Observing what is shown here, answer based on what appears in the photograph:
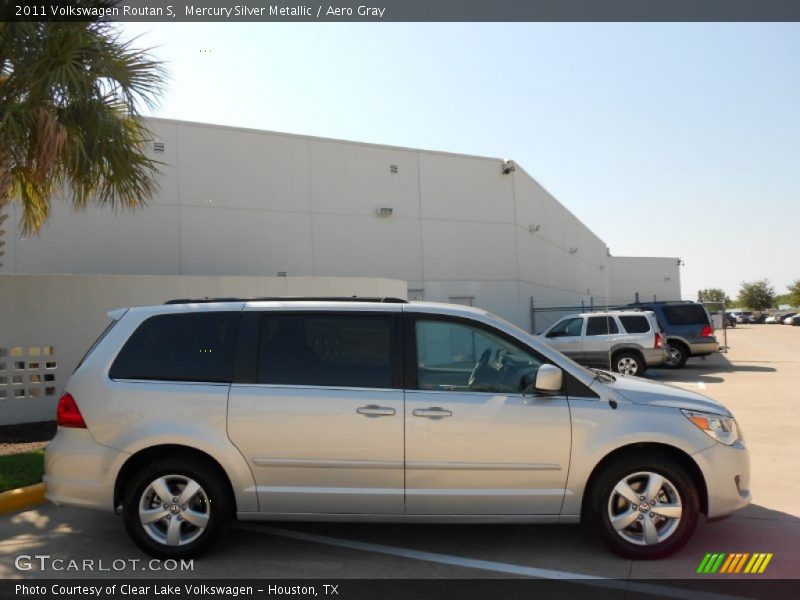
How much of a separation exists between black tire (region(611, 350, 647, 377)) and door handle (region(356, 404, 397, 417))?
1249cm

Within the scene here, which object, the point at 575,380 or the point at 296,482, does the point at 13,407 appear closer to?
the point at 296,482

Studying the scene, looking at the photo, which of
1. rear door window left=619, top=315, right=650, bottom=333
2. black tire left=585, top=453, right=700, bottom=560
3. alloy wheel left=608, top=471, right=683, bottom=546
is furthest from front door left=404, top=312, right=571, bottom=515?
rear door window left=619, top=315, right=650, bottom=333

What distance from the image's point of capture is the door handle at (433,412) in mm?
4438

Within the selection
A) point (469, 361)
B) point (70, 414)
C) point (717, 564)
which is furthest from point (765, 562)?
point (70, 414)

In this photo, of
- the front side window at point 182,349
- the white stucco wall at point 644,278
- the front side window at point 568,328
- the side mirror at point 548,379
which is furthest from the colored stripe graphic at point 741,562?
the white stucco wall at point 644,278

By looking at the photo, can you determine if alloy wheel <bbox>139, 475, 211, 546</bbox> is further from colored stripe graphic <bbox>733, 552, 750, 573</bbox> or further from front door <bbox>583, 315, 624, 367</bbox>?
front door <bbox>583, 315, 624, 367</bbox>

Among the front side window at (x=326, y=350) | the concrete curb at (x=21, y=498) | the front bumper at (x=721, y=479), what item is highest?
the front side window at (x=326, y=350)

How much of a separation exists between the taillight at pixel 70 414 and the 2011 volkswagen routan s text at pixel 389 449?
12mm

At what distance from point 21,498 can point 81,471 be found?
6.49 ft

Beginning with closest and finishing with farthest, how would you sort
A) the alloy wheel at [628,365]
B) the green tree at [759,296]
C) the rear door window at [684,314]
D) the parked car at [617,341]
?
1. the parked car at [617,341]
2. the alloy wheel at [628,365]
3. the rear door window at [684,314]
4. the green tree at [759,296]

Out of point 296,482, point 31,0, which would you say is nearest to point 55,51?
point 31,0

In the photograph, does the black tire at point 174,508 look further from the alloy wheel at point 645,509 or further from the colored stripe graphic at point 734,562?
the colored stripe graphic at point 734,562

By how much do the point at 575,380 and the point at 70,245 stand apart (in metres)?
14.3

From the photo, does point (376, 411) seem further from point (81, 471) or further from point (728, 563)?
point (728, 563)
